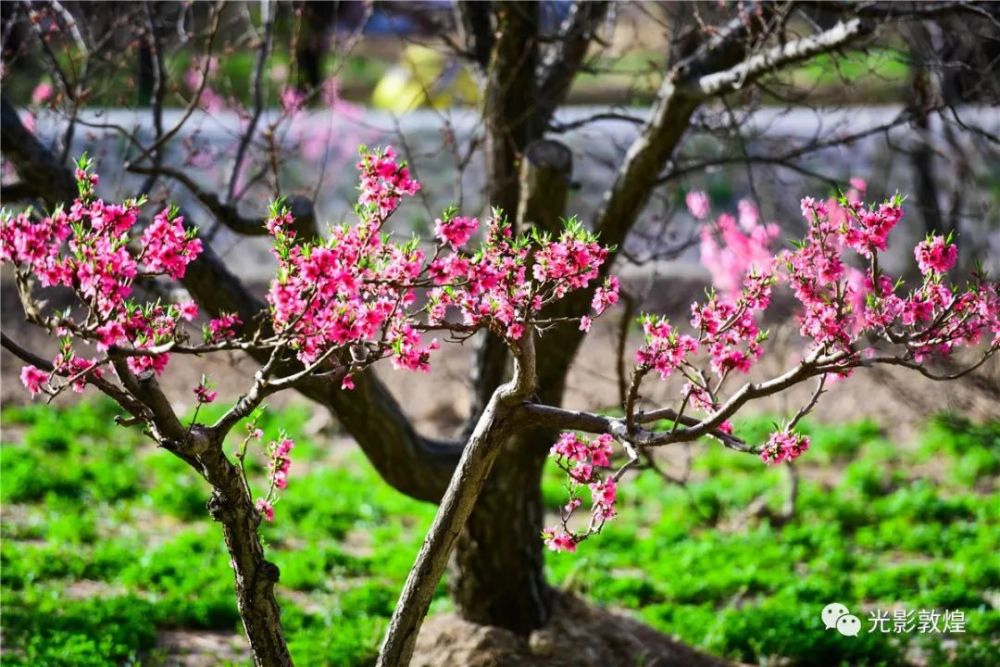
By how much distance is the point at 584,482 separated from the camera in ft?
12.1

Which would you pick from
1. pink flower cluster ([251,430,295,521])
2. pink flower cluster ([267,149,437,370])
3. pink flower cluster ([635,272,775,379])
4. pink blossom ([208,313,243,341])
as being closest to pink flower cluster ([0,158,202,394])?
pink blossom ([208,313,243,341])

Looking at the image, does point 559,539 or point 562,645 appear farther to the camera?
point 562,645

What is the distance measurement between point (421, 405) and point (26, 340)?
11.2 feet

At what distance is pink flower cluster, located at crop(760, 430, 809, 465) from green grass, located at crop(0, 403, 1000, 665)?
2.34 meters

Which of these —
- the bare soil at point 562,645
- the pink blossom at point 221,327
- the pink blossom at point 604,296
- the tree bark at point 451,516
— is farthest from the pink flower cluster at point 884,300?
the bare soil at point 562,645

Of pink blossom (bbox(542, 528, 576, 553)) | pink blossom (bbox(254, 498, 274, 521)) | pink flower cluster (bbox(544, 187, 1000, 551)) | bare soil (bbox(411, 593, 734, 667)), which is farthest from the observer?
bare soil (bbox(411, 593, 734, 667))

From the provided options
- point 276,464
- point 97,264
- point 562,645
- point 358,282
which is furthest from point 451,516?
point 562,645

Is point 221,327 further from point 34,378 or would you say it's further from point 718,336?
point 718,336

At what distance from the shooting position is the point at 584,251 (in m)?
3.33

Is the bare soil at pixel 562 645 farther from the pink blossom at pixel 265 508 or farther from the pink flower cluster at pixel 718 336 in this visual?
the pink flower cluster at pixel 718 336

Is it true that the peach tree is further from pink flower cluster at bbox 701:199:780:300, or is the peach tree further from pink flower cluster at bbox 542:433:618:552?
pink flower cluster at bbox 701:199:780:300

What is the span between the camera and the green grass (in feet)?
19.2

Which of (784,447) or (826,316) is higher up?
(826,316)

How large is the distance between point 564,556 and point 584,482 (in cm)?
371
